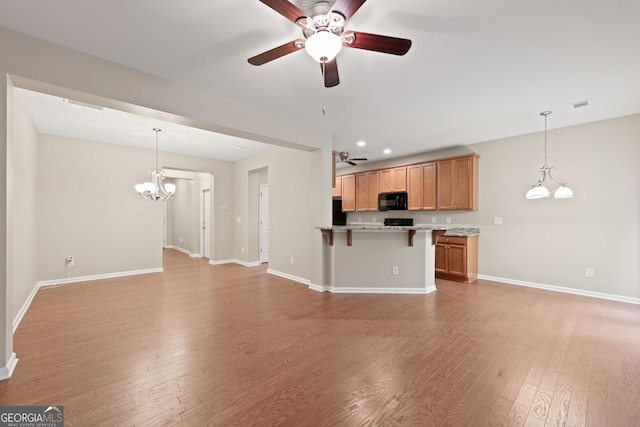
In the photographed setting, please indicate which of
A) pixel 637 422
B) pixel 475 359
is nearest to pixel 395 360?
pixel 475 359

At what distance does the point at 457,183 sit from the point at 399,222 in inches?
65.9

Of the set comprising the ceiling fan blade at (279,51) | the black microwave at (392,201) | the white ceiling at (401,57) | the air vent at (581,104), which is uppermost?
the white ceiling at (401,57)

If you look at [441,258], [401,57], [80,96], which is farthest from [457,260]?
[80,96]

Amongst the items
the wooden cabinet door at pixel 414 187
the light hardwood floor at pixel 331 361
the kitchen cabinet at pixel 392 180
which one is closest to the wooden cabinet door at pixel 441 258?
the wooden cabinet door at pixel 414 187

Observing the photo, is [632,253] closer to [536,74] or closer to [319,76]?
[536,74]

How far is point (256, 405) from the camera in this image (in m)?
1.82

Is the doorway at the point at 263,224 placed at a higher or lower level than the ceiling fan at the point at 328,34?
lower

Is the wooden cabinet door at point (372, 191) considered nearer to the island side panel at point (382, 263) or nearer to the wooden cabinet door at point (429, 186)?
the wooden cabinet door at point (429, 186)

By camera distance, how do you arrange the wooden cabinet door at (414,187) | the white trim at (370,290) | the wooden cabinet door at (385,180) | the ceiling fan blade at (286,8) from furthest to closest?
the wooden cabinet door at (385,180) → the wooden cabinet door at (414,187) → the white trim at (370,290) → the ceiling fan blade at (286,8)

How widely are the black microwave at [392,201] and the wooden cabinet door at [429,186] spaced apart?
49cm

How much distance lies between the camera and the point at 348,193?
7.78 metres

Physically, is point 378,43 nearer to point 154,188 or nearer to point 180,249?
point 154,188

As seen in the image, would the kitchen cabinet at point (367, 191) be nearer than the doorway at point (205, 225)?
Yes

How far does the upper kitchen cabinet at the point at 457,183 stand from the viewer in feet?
17.4
